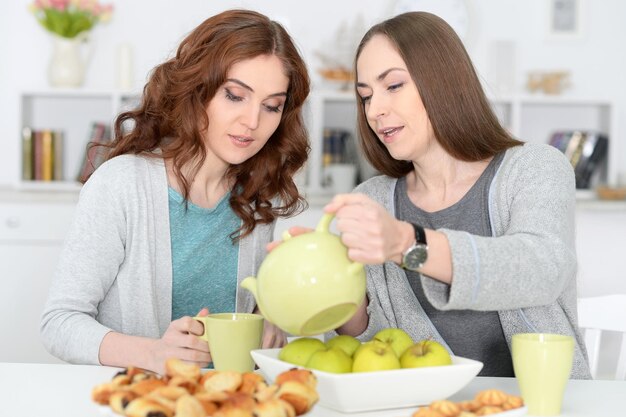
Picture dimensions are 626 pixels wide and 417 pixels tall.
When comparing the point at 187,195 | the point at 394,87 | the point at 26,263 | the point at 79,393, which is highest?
the point at 394,87

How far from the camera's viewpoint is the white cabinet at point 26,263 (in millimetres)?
3287

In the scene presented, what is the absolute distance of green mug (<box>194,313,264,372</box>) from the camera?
3.68 feet

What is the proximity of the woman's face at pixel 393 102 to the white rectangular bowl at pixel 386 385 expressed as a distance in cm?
61

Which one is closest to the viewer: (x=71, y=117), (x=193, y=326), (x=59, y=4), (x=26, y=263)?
(x=193, y=326)

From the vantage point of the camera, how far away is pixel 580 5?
3959 mm

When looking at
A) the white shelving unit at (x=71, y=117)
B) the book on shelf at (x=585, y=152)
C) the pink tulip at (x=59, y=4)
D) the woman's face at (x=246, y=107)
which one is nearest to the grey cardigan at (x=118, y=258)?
the woman's face at (x=246, y=107)

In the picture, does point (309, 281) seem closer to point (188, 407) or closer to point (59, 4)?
point (188, 407)

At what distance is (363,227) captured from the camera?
3.25 feet

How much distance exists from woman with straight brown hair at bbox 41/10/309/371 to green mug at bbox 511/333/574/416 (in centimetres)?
49

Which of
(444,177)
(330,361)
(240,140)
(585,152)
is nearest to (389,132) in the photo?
(444,177)

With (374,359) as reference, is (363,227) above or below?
above

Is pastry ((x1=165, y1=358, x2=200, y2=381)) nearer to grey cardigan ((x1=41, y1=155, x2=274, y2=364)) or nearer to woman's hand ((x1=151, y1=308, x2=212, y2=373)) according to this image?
woman's hand ((x1=151, y1=308, x2=212, y2=373))

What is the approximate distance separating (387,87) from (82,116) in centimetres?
269

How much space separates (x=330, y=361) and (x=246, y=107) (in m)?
0.71
